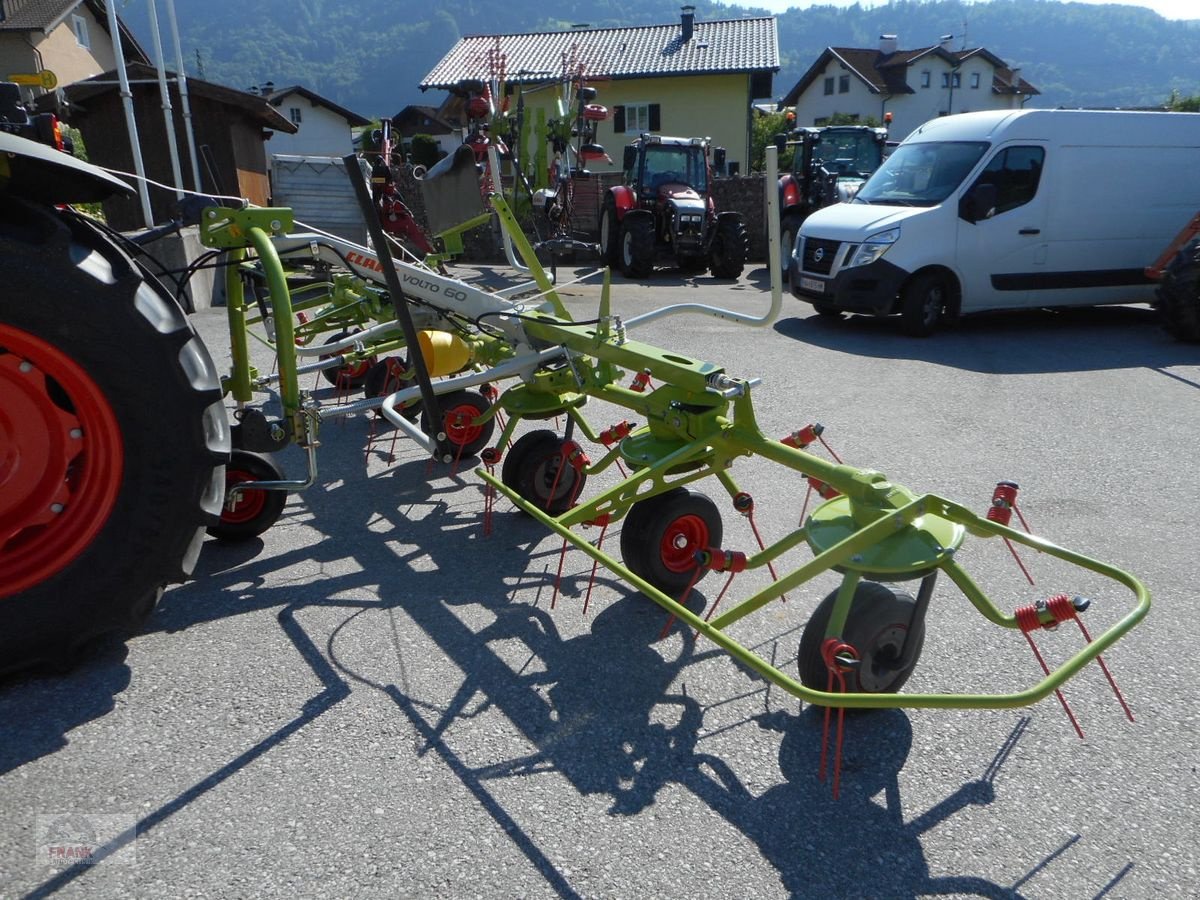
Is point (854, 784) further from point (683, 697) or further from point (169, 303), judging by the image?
point (169, 303)

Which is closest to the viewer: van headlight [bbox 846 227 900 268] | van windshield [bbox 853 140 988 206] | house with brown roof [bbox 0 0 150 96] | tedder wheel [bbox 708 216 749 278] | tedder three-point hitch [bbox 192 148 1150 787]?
tedder three-point hitch [bbox 192 148 1150 787]

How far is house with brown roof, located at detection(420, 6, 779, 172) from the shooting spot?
1196 inches

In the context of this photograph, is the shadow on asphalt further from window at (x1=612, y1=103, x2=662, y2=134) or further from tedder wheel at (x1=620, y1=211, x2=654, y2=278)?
window at (x1=612, y1=103, x2=662, y2=134)

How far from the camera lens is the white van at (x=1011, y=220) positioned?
8922 millimetres

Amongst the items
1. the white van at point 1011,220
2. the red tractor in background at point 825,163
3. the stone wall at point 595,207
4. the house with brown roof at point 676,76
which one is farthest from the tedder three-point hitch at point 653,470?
the house with brown roof at point 676,76

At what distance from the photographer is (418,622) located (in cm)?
318

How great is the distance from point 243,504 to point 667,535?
177cm

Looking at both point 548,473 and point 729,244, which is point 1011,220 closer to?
point 729,244

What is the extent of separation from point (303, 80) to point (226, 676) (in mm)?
191836

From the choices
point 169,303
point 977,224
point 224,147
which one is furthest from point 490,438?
point 224,147

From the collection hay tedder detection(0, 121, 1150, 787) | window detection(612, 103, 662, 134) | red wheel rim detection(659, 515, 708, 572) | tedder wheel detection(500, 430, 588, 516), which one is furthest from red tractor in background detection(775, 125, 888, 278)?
window detection(612, 103, 662, 134)

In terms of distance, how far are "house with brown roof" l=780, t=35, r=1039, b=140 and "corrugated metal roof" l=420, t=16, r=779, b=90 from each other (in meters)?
17.2

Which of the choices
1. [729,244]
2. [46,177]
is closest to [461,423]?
[46,177]

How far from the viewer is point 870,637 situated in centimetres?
249
